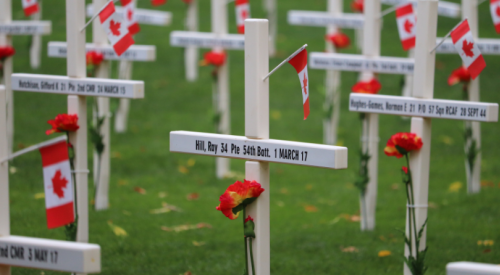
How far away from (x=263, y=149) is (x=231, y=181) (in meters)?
4.02

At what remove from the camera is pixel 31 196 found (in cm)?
591

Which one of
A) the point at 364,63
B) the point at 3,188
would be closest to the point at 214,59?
the point at 364,63

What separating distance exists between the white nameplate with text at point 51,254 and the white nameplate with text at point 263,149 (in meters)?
0.88

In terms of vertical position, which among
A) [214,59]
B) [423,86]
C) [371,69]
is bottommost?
[423,86]

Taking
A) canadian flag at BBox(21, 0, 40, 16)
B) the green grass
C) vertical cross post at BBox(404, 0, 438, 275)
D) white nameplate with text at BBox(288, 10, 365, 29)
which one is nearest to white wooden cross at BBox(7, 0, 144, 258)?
the green grass

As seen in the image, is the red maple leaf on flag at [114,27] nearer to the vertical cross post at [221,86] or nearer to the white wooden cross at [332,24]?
the vertical cross post at [221,86]

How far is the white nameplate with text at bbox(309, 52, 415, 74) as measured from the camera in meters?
5.14

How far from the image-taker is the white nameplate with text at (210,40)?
695 centimetres

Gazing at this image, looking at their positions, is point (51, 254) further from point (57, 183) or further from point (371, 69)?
point (371, 69)

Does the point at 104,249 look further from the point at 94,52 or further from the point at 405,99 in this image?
the point at 405,99

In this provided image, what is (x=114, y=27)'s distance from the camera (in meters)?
4.19

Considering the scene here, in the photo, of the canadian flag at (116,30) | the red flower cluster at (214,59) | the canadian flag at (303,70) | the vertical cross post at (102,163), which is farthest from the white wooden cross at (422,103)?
the red flower cluster at (214,59)

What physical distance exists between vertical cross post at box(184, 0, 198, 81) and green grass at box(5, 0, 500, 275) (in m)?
0.21

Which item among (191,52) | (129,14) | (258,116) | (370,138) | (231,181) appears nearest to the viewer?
(258,116)
